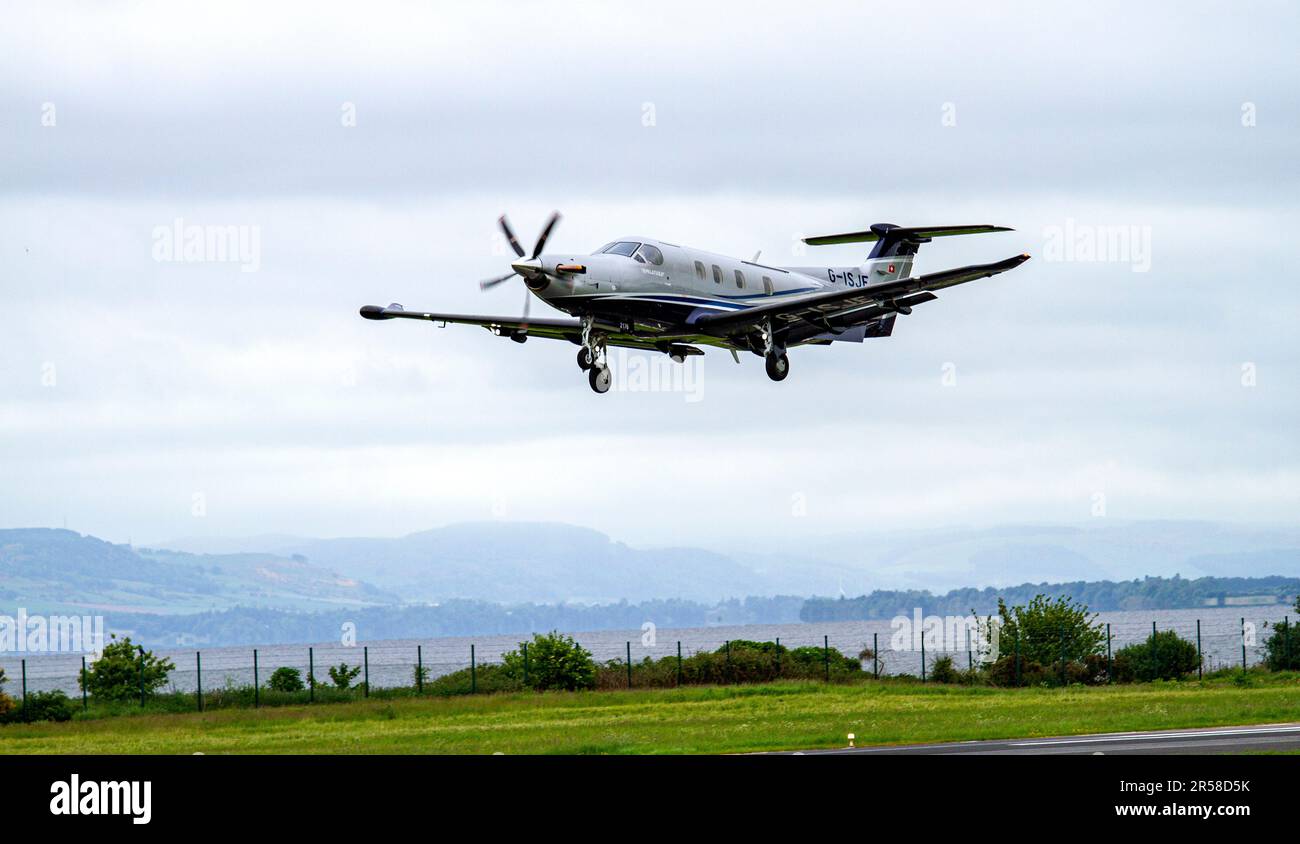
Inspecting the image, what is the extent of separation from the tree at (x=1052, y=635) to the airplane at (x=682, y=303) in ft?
102

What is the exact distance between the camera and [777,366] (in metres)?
43.1

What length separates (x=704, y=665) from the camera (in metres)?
69.6

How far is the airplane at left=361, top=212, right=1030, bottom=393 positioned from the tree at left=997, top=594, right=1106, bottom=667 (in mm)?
31100

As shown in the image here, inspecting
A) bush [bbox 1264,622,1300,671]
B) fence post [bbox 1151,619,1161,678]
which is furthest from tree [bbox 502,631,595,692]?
bush [bbox 1264,622,1300,671]

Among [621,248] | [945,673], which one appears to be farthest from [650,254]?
[945,673]

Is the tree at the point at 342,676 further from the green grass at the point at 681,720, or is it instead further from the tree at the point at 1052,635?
the tree at the point at 1052,635

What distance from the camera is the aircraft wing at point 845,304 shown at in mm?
40094

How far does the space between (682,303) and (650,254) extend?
64.6 inches

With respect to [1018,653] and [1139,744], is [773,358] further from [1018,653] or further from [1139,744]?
[1018,653]

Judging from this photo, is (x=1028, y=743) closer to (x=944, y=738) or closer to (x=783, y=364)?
(x=944, y=738)

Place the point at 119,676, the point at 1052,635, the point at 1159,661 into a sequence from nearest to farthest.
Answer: the point at 119,676 → the point at 1159,661 → the point at 1052,635

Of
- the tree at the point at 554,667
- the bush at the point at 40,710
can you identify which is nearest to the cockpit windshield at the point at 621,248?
the tree at the point at 554,667
